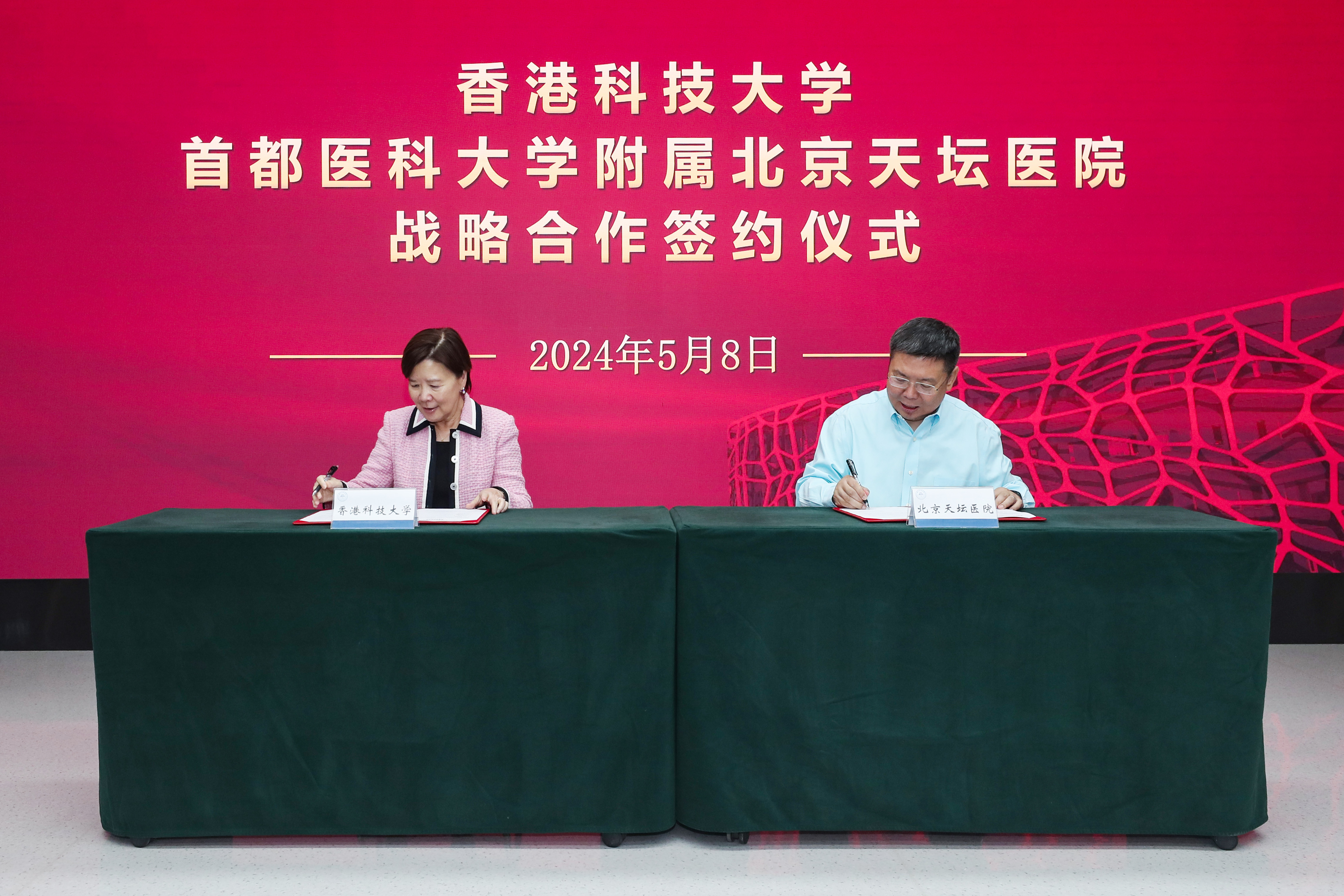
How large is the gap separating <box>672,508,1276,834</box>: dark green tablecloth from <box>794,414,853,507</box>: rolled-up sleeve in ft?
2.03

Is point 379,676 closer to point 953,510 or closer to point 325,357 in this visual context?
point 953,510

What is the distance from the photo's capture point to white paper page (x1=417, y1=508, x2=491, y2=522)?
2.02 meters

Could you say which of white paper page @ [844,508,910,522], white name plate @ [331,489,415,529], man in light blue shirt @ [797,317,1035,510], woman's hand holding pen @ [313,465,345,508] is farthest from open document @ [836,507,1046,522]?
woman's hand holding pen @ [313,465,345,508]

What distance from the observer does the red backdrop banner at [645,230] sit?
12.1 feet

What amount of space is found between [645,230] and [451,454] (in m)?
1.48

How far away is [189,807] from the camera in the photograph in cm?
196

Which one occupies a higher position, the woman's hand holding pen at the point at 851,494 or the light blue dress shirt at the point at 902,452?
the light blue dress shirt at the point at 902,452

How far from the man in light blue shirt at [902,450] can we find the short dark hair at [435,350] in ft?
3.41

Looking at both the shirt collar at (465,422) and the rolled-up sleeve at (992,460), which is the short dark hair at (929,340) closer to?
the rolled-up sleeve at (992,460)

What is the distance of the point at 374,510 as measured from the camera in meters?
1.99

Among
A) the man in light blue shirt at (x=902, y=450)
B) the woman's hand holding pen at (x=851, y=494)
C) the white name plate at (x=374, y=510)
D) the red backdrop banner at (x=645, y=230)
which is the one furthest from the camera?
the red backdrop banner at (x=645, y=230)

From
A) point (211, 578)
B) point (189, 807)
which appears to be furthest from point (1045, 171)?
point (189, 807)

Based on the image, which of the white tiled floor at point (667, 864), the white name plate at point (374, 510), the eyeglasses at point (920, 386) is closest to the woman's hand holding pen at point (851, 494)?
the eyeglasses at point (920, 386)

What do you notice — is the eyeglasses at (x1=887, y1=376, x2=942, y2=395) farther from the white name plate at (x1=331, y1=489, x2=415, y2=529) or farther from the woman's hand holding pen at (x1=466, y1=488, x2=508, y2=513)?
the white name plate at (x1=331, y1=489, x2=415, y2=529)
